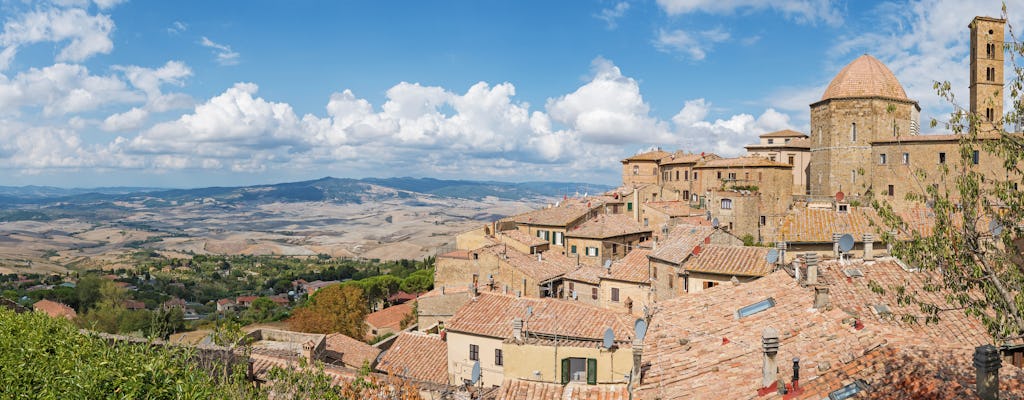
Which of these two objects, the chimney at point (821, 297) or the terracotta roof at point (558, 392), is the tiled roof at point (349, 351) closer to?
the terracotta roof at point (558, 392)

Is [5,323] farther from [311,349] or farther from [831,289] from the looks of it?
[831,289]

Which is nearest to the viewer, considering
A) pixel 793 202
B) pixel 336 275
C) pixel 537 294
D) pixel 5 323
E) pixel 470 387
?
pixel 5 323

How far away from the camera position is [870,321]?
15.4m

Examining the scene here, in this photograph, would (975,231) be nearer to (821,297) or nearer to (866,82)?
(821,297)

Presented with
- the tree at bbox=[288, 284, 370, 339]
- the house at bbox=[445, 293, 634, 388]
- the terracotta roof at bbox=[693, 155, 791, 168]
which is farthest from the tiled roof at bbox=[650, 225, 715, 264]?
the tree at bbox=[288, 284, 370, 339]

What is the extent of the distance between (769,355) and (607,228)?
40450 mm

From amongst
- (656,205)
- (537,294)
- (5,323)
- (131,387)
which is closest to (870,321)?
(131,387)

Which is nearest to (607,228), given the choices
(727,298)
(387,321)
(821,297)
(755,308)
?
(387,321)

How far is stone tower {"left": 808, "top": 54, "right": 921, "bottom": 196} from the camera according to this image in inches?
2242

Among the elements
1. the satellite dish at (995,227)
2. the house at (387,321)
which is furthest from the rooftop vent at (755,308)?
the house at (387,321)

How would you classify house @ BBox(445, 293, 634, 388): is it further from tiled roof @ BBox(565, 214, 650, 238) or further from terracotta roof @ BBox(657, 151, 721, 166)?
terracotta roof @ BBox(657, 151, 721, 166)

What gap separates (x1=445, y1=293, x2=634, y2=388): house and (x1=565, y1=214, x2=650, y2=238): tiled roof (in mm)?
21374

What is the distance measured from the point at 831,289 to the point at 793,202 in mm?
41877

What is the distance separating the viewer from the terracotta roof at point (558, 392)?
56.1 feet
